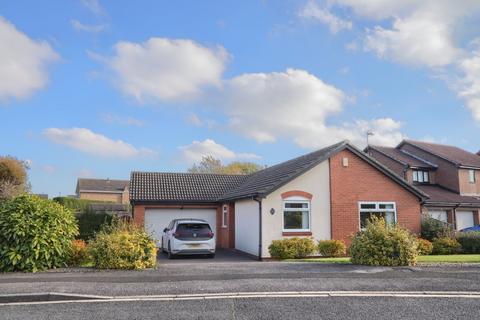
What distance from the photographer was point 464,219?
30266 millimetres

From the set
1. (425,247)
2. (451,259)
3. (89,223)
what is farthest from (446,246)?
(89,223)

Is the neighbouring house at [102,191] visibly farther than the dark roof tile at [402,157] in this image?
Yes

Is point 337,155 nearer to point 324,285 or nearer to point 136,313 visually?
point 324,285

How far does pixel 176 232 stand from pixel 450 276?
34.1 feet

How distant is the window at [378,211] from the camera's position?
19578 millimetres

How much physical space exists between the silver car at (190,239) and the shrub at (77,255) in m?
5.01

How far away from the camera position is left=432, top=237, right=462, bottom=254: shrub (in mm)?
19047

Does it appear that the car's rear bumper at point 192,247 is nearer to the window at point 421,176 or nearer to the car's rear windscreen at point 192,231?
the car's rear windscreen at point 192,231

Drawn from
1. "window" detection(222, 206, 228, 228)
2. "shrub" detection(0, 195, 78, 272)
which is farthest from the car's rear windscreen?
"window" detection(222, 206, 228, 228)

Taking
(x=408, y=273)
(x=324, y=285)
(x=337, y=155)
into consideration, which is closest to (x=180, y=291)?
(x=324, y=285)

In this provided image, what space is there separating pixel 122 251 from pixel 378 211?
12.5 meters

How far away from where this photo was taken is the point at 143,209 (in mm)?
23672

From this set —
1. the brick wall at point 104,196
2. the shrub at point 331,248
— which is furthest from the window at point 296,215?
the brick wall at point 104,196

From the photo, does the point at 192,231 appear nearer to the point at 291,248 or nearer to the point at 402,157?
the point at 291,248
